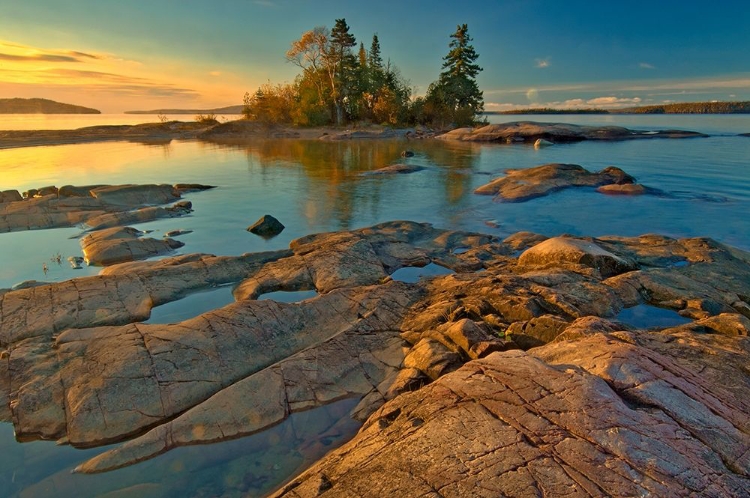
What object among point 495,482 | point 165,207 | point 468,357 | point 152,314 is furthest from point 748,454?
point 165,207

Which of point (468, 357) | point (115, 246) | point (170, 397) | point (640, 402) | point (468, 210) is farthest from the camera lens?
point (468, 210)

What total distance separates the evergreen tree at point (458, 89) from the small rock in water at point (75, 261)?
58035 mm

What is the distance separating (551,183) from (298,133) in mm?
44623

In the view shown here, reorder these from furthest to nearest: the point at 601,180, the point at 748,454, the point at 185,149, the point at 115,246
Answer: the point at 185,149 → the point at 601,180 → the point at 115,246 → the point at 748,454

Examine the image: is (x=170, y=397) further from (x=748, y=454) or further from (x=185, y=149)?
(x=185, y=149)

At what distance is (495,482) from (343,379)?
3.26 m

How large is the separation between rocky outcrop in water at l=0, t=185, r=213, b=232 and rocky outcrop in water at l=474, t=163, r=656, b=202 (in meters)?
14.5

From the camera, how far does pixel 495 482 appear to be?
10.7 feet

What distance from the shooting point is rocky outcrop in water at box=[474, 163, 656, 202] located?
68.4 feet

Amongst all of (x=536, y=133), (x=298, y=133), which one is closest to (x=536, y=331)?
(x=536, y=133)

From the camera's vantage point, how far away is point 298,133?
60.3m

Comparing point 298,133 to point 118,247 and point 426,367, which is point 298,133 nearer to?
point 118,247

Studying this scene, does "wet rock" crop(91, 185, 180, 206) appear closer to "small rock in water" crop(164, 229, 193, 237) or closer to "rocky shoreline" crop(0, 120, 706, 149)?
"small rock in water" crop(164, 229, 193, 237)

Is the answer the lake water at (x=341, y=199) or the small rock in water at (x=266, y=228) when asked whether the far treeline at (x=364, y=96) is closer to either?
the lake water at (x=341, y=199)
